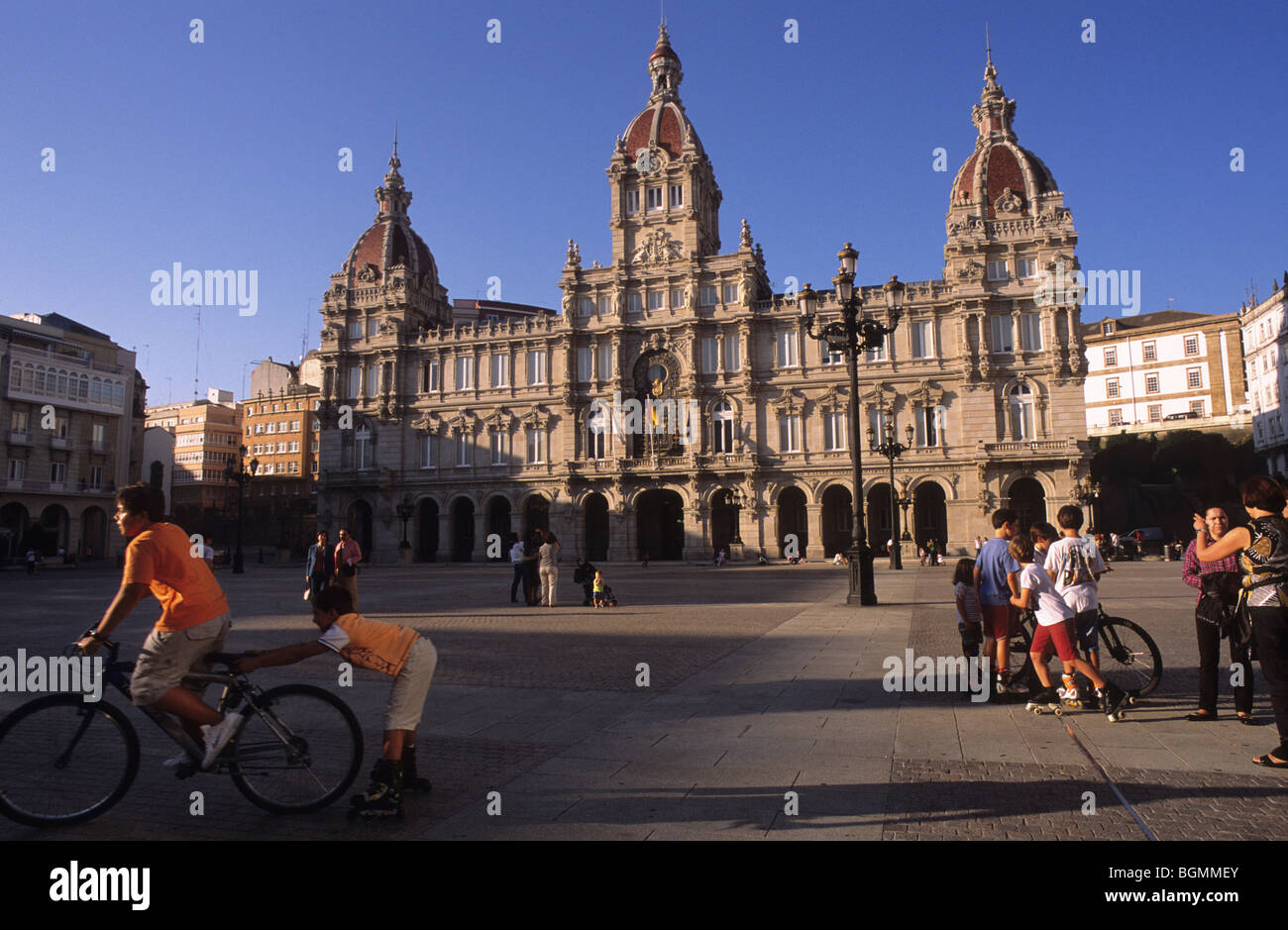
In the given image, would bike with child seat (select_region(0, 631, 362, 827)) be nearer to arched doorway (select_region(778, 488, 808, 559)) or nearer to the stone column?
the stone column

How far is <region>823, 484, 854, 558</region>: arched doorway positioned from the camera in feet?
153

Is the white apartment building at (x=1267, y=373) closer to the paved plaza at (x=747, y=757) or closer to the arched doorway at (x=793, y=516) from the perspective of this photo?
the arched doorway at (x=793, y=516)

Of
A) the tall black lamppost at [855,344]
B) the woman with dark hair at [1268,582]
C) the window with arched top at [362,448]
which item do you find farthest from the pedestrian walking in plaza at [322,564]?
the window with arched top at [362,448]

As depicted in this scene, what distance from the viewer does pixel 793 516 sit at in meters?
47.8

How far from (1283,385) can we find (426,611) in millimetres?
69486

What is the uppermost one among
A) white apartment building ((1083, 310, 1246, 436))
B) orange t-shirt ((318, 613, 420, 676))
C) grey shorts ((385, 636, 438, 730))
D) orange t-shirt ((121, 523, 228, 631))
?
white apartment building ((1083, 310, 1246, 436))

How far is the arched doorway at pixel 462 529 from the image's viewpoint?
5359 cm

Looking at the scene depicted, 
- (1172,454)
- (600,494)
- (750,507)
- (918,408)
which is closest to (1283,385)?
(1172,454)

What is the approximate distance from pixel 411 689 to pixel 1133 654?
23.5ft

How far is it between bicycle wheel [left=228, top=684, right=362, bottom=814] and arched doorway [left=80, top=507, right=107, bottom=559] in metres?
61.1

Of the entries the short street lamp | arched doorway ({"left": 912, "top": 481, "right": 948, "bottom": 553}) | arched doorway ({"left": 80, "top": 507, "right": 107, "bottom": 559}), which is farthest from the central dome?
the short street lamp

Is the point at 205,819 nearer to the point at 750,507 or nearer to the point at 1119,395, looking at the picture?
the point at 750,507

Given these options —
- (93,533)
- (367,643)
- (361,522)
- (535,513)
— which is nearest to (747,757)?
(367,643)

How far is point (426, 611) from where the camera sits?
18000 mm
